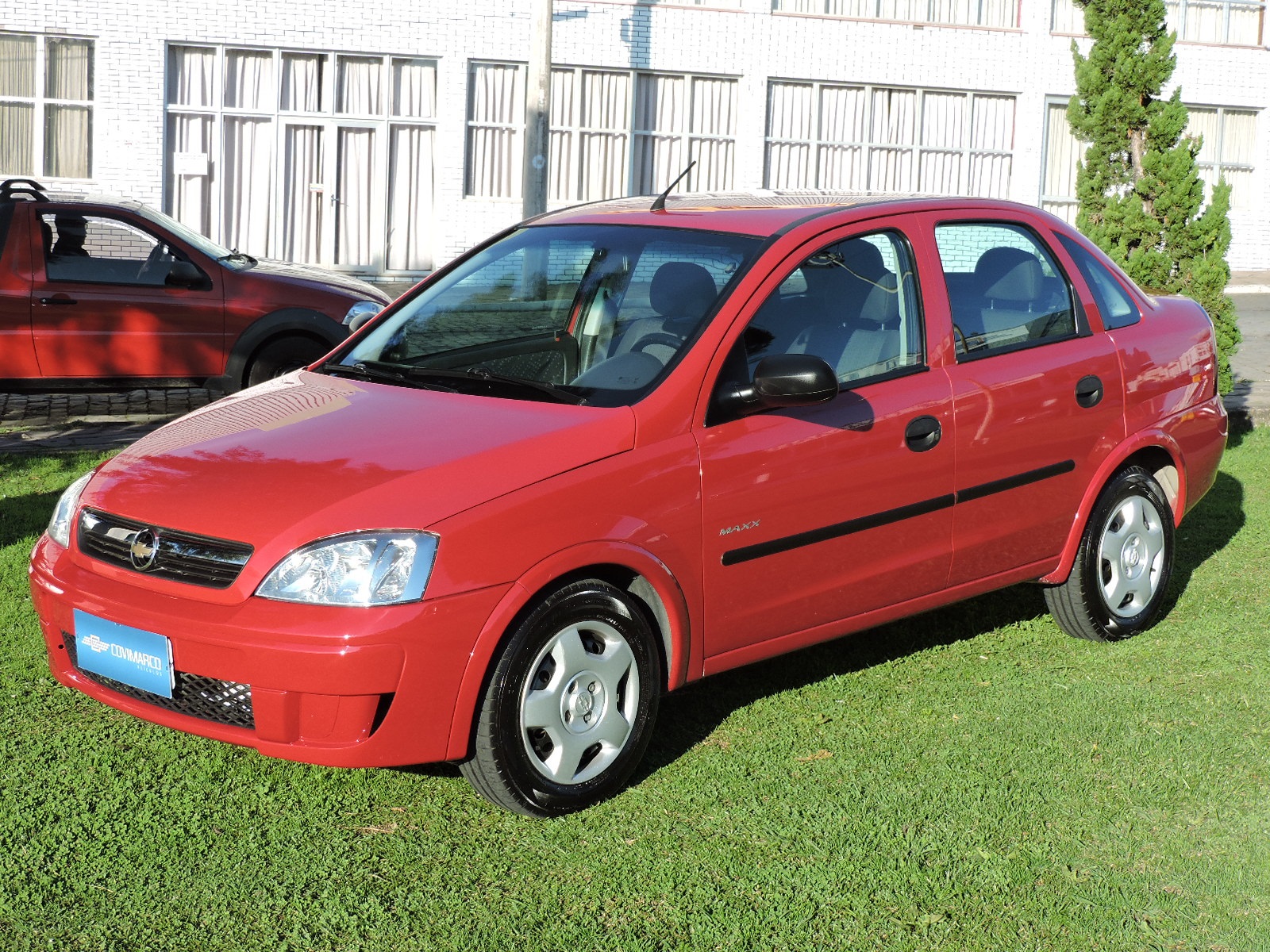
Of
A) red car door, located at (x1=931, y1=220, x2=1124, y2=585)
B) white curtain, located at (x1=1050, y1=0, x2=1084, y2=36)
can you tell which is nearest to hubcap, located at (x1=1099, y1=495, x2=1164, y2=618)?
red car door, located at (x1=931, y1=220, x2=1124, y2=585)

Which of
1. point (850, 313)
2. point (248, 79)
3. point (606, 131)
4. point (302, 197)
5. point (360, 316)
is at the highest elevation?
point (248, 79)

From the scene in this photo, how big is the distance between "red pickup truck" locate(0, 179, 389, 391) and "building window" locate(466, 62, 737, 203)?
37.6 feet

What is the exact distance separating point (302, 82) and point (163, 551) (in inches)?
710

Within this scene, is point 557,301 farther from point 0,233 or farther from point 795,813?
point 0,233

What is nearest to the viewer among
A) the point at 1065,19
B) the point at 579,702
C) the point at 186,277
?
the point at 579,702

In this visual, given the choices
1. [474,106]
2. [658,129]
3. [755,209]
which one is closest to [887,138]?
[658,129]

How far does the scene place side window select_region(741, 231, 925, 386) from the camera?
15.5ft

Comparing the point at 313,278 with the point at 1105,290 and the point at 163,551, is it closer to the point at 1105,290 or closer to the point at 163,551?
the point at 1105,290

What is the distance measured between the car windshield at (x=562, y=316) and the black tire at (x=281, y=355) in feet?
17.0

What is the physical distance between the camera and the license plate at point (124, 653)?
3.95 metres

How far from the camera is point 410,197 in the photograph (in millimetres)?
21438

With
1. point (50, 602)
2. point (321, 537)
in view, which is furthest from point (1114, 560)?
point (50, 602)

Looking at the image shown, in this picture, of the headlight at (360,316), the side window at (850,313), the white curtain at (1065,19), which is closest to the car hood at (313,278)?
the headlight at (360,316)

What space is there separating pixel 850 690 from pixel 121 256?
22.9 feet
